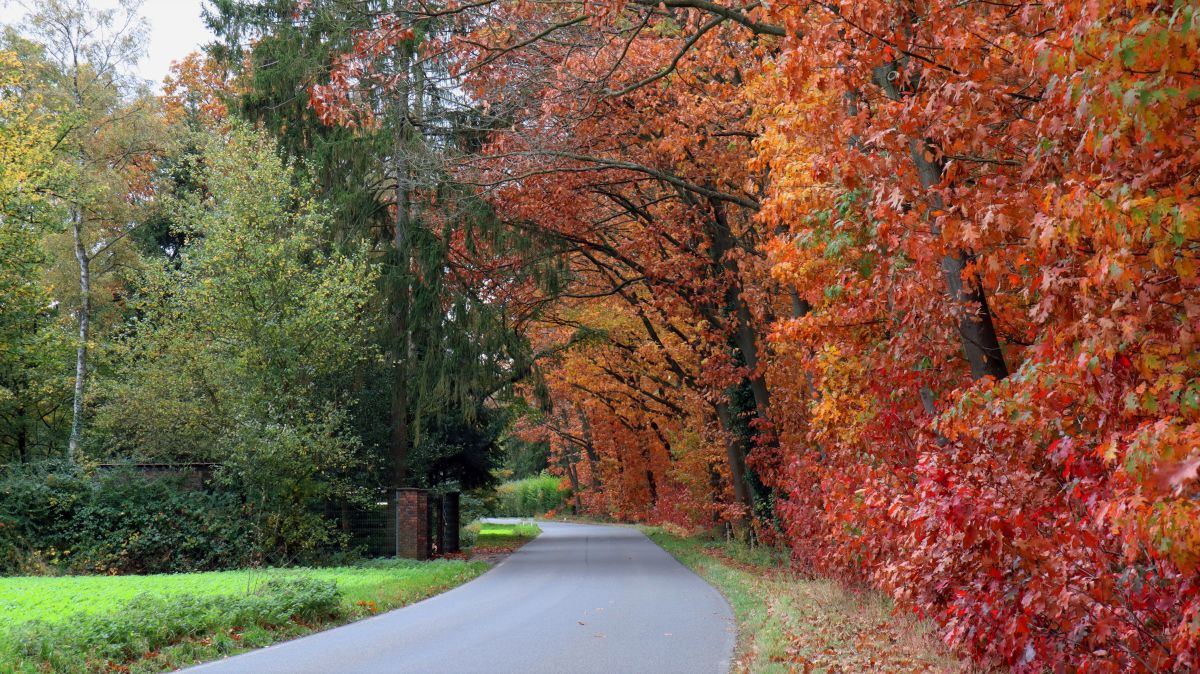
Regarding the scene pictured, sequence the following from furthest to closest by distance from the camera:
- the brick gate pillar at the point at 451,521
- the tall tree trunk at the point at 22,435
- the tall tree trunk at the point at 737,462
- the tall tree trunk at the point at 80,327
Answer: the tall tree trunk at the point at 22,435, the brick gate pillar at the point at 451,521, the tall tree trunk at the point at 80,327, the tall tree trunk at the point at 737,462

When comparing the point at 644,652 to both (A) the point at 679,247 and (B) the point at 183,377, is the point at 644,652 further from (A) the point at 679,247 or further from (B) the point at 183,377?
(B) the point at 183,377

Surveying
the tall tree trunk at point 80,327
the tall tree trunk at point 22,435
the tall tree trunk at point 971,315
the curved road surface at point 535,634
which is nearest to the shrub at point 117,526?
the tall tree trunk at point 80,327

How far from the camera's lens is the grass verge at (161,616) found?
888cm

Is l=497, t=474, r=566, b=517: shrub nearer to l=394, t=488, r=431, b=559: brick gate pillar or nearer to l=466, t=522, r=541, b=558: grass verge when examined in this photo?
l=466, t=522, r=541, b=558: grass verge

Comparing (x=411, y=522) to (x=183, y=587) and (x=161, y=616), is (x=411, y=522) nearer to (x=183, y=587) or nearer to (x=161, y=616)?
(x=183, y=587)

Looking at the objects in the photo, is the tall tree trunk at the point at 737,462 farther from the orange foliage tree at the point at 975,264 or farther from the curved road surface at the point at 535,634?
the orange foliage tree at the point at 975,264

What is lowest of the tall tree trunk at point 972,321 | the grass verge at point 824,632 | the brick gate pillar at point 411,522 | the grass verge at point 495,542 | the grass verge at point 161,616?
the grass verge at point 824,632

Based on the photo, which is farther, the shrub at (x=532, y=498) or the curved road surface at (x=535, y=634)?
the shrub at (x=532, y=498)

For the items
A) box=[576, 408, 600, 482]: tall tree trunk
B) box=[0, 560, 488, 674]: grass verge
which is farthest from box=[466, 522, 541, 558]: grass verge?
box=[0, 560, 488, 674]: grass verge

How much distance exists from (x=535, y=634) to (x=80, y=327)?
25.2 meters

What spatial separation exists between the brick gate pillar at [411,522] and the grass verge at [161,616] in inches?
226

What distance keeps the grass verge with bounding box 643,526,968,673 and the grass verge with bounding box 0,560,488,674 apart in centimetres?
537

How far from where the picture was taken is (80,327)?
1227 inches

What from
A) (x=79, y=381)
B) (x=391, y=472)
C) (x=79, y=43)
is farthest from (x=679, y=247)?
(x=79, y=43)
